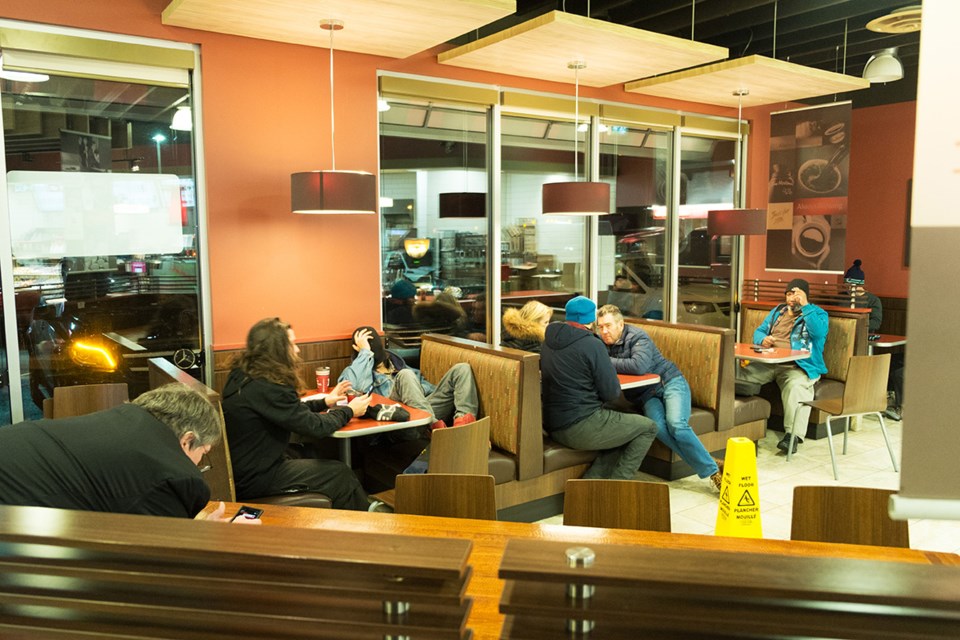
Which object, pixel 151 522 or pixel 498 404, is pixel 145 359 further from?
pixel 151 522

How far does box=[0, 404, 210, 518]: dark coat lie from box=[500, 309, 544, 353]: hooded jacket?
10.9ft

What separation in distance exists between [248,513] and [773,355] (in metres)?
4.87

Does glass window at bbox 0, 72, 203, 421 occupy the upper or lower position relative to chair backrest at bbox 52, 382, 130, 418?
upper

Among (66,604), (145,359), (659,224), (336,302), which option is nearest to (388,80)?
(336,302)

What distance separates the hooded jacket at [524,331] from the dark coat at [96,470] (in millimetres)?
3327

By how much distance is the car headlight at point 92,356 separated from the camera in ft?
16.1

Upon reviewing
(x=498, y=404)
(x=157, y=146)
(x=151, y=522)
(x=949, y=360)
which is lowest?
(x=498, y=404)

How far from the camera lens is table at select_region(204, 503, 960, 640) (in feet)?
7.55

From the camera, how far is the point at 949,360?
39.6 inches

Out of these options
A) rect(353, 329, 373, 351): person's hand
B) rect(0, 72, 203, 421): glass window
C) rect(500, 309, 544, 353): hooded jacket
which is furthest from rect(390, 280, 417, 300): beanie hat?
rect(0, 72, 203, 421): glass window

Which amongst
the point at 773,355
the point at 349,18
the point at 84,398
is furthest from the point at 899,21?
the point at 84,398

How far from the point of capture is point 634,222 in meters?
8.00

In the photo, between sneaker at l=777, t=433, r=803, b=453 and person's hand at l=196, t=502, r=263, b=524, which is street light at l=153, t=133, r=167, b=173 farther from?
sneaker at l=777, t=433, r=803, b=453

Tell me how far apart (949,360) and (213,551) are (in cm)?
121
